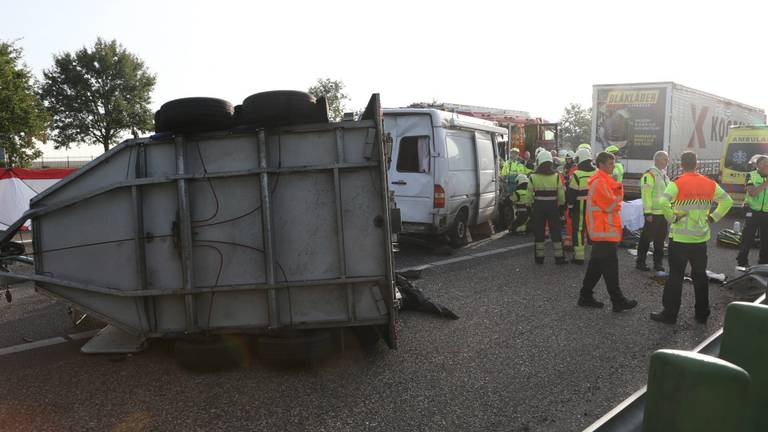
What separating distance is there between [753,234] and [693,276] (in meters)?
3.63

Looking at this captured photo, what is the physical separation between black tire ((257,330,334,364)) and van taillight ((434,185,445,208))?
5197 millimetres

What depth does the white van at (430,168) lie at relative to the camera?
30.3 feet

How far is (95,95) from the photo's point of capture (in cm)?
5034

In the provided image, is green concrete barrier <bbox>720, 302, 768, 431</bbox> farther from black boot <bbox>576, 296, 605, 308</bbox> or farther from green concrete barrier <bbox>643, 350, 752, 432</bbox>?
black boot <bbox>576, 296, 605, 308</bbox>

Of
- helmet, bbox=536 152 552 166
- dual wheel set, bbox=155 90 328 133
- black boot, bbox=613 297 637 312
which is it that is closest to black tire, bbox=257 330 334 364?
dual wheel set, bbox=155 90 328 133

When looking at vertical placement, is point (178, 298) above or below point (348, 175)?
below

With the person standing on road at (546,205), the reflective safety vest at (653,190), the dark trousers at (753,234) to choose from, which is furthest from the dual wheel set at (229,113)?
the dark trousers at (753,234)

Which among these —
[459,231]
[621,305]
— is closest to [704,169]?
[459,231]

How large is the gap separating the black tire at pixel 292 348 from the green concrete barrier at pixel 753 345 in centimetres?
292

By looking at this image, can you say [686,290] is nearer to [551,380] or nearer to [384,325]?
[551,380]

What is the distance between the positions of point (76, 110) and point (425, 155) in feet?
165

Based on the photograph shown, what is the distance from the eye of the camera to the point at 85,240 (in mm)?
4336

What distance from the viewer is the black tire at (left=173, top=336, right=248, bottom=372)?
4.37 meters

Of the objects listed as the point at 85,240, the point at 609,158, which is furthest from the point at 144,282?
the point at 609,158
